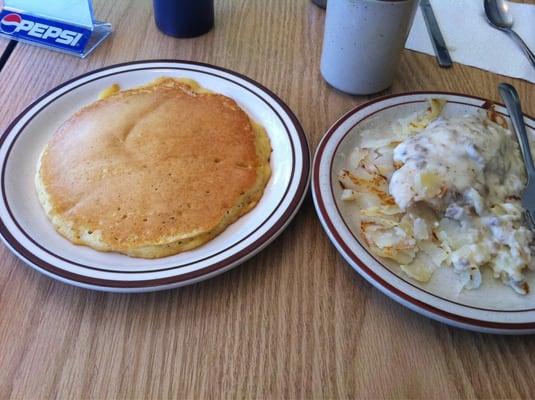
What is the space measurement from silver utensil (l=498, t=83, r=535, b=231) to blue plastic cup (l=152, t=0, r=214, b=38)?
73 centimetres

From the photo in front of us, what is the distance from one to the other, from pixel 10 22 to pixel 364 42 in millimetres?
913

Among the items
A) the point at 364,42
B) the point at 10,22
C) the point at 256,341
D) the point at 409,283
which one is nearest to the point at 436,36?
the point at 364,42

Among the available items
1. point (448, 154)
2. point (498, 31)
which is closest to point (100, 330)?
point (448, 154)

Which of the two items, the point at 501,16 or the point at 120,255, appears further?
the point at 501,16

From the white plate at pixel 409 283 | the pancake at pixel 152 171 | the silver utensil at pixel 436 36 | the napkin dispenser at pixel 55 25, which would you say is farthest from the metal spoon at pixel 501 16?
the napkin dispenser at pixel 55 25

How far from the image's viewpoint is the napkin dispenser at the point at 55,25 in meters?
1.16

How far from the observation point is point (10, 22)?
3.96ft

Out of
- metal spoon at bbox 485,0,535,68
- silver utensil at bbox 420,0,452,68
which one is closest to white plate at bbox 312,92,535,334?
silver utensil at bbox 420,0,452,68

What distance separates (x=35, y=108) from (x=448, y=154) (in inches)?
31.3

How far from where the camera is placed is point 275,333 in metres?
0.69

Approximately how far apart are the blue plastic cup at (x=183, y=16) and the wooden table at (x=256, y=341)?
0.64 meters

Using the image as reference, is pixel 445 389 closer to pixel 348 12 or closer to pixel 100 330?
pixel 100 330

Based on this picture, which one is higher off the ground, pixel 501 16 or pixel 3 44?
pixel 501 16

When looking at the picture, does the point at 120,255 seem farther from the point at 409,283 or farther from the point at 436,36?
the point at 436,36
